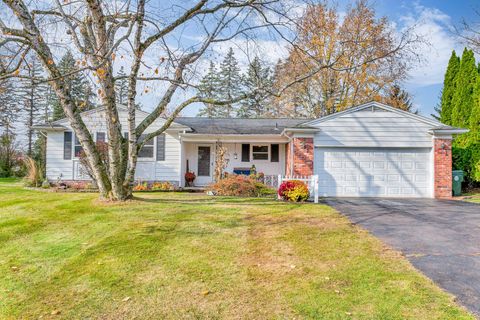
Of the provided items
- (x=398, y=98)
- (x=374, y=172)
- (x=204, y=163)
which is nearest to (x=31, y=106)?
(x=204, y=163)

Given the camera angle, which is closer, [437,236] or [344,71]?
[437,236]

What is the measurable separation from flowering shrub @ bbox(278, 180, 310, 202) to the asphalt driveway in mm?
1209

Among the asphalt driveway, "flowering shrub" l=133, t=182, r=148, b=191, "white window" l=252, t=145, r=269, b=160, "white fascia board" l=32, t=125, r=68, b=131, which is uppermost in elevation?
"white fascia board" l=32, t=125, r=68, b=131

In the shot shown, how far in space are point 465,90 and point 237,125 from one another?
39.3ft

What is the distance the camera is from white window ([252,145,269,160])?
15988mm

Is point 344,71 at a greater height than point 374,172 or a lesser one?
greater

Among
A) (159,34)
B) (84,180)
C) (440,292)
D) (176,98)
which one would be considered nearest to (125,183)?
(176,98)

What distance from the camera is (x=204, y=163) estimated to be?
52.9 feet

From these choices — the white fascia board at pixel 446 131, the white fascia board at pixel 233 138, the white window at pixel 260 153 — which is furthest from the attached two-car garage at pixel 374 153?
the white window at pixel 260 153

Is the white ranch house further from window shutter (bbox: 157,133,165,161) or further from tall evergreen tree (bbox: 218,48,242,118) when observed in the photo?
tall evergreen tree (bbox: 218,48,242,118)

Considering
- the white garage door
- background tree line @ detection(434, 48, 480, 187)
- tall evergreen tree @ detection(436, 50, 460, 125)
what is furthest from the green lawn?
tall evergreen tree @ detection(436, 50, 460, 125)

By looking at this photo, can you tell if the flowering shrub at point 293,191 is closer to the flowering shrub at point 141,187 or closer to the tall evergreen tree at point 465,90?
the flowering shrub at point 141,187

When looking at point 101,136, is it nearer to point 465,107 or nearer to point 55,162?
point 55,162

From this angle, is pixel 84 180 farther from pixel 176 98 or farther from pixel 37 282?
pixel 37 282
